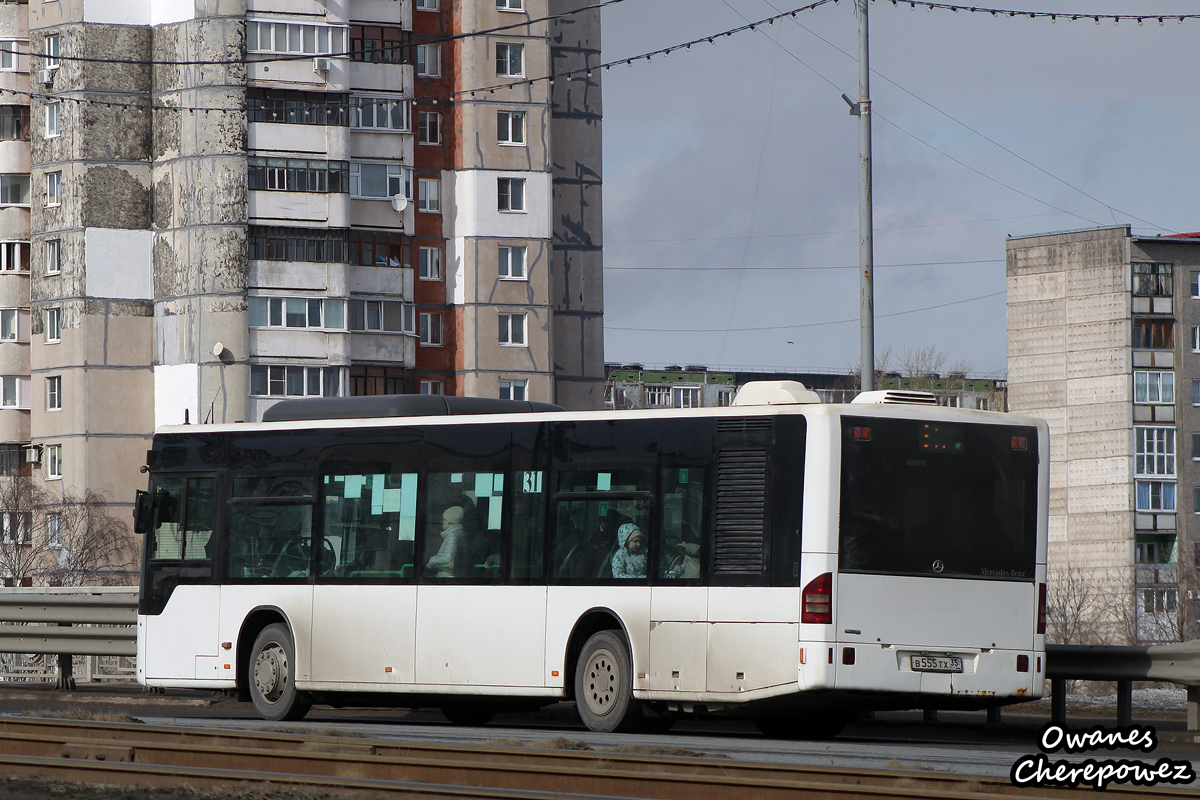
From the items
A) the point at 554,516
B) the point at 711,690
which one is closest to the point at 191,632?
the point at 554,516

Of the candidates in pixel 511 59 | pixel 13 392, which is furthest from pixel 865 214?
pixel 13 392

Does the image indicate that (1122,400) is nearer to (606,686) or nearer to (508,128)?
(508,128)

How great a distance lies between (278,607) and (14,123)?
63.7 meters

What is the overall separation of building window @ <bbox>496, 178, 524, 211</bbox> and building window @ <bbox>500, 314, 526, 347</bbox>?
14.8 feet

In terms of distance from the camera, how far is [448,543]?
1666cm

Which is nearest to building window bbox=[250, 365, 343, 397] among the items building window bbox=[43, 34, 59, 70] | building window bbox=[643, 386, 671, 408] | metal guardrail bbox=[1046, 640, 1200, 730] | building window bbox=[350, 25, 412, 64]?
building window bbox=[350, 25, 412, 64]

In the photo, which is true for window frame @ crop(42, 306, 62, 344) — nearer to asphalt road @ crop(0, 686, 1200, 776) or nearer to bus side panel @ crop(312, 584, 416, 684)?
asphalt road @ crop(0, 686, 1200, 776)

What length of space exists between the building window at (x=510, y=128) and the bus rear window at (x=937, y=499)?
6249 cm

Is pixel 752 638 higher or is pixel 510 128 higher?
pixel 510 128

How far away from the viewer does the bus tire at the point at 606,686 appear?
50.1 feet

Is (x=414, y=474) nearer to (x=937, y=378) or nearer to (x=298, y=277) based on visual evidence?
(x=298, y=277)

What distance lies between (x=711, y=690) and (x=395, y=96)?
61875 mm

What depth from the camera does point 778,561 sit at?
14438 mm

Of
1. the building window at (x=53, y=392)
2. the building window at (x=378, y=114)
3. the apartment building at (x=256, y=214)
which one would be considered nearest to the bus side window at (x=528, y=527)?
the apartment building at (x=256, y=214)
